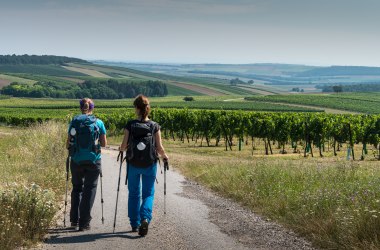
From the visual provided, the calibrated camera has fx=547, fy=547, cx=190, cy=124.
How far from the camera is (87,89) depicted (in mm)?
168500

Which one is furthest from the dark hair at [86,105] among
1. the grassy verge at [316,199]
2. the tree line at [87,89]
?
the tree line at [87,89]

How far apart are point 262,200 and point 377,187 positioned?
116 inches

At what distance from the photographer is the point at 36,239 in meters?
8.72

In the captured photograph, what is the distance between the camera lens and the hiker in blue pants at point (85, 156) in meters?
9.74

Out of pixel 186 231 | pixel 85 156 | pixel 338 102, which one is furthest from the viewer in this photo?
pixel 338 102

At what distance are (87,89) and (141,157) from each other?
6390 inches

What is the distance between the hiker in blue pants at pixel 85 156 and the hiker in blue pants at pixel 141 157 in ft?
1.83

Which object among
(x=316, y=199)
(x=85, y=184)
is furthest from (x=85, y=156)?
(x=316, y=199)

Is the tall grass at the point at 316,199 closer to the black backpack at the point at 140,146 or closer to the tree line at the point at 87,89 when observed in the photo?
the black backpack at the point at 140,146

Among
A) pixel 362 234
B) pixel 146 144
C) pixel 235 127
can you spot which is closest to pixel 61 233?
pixel 146 144

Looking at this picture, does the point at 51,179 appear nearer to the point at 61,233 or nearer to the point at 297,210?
the point at 61,233

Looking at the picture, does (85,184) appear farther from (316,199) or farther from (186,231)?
(316,199)

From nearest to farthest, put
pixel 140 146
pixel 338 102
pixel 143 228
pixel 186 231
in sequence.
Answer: pixel 143 228 < pixel 140 146 < pixel 186 231 < pixel 338 102

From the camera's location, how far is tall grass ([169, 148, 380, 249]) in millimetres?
8391
